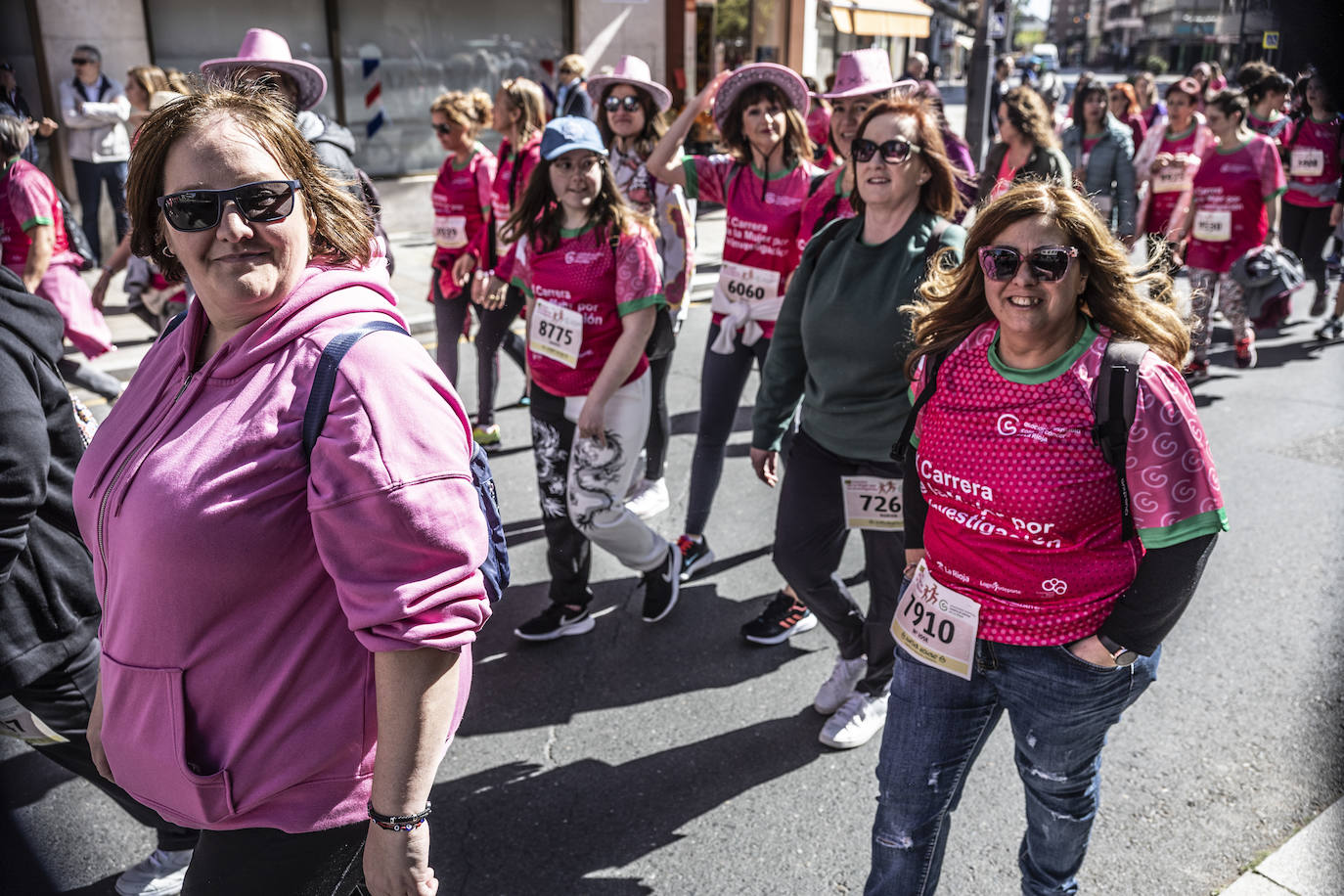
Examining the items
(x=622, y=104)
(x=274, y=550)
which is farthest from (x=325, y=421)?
(x=622, y=104)

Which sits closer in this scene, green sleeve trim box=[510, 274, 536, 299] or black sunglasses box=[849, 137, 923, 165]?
black sunglasses box=[849, 137, 923, 165]

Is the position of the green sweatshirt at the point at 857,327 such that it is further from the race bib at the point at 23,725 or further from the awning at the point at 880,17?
the awning at the point at 880,17

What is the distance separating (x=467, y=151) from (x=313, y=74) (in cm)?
138

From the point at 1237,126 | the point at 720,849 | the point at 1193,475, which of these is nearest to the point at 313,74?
the point at 720,849

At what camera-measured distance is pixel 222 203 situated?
160 cm

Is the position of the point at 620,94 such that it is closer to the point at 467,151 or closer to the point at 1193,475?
the point at 467,151

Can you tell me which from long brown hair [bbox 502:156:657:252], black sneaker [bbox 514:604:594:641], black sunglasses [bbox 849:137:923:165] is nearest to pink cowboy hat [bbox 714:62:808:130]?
long brown hair [bbox 502:156:657:252]

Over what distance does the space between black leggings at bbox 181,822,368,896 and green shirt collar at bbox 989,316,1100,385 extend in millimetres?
1470

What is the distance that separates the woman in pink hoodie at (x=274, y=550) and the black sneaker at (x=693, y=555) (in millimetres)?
3000

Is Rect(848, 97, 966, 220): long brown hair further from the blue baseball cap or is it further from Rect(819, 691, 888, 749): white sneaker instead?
Rect(819, 691, 888, 749): white sneaker

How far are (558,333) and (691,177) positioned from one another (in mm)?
1533

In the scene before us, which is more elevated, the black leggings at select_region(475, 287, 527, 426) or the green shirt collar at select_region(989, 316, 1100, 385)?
the green shirt collar at select_region(989, 316, 1100, 385)

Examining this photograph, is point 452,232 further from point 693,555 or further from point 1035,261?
point 1035,261

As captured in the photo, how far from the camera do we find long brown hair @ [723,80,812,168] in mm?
4664
